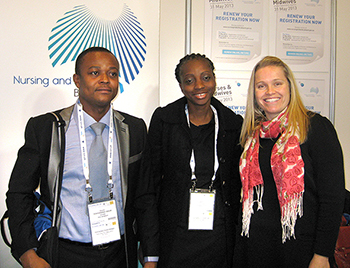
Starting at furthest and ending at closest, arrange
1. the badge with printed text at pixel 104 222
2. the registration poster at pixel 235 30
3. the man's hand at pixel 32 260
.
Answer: the registration poster at pixel 235 30 < the badge with printed text at pixel 104 222 < the man's hand at pixel 32 260

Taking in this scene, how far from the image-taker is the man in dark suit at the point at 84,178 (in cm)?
139

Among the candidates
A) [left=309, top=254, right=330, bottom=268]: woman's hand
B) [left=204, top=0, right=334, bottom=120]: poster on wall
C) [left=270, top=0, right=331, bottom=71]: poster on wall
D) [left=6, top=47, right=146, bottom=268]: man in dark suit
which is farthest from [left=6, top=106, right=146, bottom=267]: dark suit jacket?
[left=270, top=0, right=331, bottom=71]: poster on wall

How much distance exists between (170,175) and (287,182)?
27.9 inches

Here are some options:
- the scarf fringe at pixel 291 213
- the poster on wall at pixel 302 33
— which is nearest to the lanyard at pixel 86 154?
the scarf fringe at pixel 291 213

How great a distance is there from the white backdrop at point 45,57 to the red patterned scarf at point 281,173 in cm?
118

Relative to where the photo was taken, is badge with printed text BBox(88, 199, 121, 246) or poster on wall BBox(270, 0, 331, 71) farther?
poster on wall BBox(270, 0, 331, 71)

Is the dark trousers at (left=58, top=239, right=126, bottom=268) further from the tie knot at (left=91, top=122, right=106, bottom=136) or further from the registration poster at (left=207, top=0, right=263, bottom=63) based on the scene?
the registration poster at (left=207, top=0, right=263, bottom=63)

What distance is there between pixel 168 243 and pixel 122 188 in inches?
18.3

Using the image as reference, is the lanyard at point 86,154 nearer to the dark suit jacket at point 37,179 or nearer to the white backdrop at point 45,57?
the dark suit jacket at point 37,179

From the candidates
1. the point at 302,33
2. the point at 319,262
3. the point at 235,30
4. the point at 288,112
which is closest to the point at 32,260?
the point at 319,262

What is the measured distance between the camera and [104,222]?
147cm

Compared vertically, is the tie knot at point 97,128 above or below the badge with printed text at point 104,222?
above

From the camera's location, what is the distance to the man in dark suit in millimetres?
1395

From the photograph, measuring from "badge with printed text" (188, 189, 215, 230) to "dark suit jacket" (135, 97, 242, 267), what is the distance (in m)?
0.06
